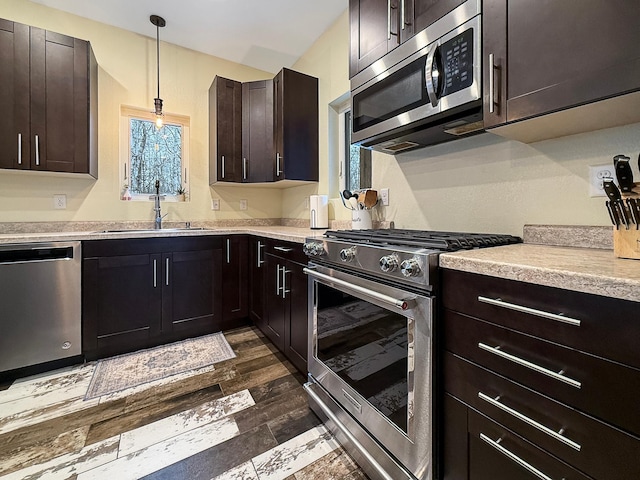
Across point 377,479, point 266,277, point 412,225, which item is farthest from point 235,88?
point 377,479

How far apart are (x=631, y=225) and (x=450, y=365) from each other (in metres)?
0.67

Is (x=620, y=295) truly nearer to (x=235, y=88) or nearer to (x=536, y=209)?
(x=536, y=209)

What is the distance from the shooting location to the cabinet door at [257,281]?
2416 mm

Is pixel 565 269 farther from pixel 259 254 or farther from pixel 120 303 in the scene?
pixel 120 303

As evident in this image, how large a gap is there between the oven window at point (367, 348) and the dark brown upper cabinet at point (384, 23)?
125 cm

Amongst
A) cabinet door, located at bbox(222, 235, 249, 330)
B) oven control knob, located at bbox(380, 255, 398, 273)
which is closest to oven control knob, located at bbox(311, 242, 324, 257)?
oven control knob, located at bbox(380, 255, 398, 273)

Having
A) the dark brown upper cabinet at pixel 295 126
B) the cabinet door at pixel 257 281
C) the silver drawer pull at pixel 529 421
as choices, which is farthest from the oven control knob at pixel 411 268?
the dark brown upper cabinet at pixel 295 126

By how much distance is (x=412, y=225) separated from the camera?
1.85 meters

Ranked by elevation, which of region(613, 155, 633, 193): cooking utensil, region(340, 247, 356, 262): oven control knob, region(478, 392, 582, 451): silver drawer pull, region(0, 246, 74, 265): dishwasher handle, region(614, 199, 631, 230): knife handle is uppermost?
region(613, 155, 633, 193): cooking utensil

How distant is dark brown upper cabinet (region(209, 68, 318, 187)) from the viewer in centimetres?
267

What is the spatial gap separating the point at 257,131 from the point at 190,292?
1629 mm

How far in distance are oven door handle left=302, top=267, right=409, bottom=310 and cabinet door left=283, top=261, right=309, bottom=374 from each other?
26 centimetres

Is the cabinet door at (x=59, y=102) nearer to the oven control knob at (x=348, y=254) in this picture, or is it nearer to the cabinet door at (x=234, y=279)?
the cabinet door at (x=234, y=279)

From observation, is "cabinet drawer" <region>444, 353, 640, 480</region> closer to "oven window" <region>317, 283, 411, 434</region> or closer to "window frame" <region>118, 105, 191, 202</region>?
"oven window" <region>317, 283, 411, 434</region>
